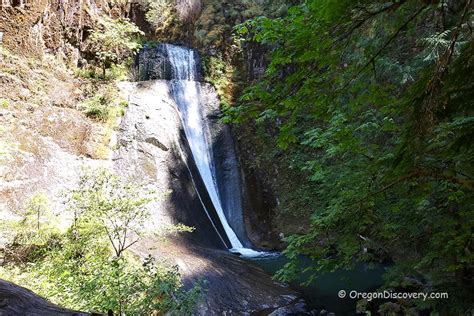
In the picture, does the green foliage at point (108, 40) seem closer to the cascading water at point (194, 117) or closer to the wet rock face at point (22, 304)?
the cascading water at point (194, 117)

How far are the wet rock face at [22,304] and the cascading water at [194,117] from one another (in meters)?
12.9

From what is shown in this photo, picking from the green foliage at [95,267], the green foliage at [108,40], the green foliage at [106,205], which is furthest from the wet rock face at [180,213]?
the green foliage at [108,40]

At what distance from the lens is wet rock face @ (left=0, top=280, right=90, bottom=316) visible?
1.45 metres

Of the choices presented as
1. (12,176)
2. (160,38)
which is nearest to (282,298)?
(12,176)

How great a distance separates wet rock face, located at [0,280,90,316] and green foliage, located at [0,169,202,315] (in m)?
2.33

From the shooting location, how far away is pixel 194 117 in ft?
58.3

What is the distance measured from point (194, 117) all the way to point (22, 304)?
16.6m

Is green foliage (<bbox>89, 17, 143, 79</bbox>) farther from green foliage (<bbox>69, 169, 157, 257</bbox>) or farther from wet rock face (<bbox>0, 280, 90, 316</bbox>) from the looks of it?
wet rock face (<bbox>0, 280, 90, 316</bbox>)

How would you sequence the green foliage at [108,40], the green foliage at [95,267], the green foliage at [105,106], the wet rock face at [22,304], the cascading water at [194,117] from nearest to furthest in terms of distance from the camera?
the wet rock face at [22,304], the green foliage at [95,267], the green foliage at [105,106], the green foliage at [108,40], the cascading water at [194,117]

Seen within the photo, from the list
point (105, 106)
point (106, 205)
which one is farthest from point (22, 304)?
point (105, 106)

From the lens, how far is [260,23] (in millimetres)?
2449

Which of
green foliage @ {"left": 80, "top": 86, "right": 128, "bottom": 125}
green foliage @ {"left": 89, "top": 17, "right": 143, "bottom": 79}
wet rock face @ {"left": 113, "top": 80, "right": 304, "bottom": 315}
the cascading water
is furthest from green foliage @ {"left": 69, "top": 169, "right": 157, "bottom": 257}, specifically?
green foliage @ {"left": 89, "top": 17, "right": 143, "bottom": 79}

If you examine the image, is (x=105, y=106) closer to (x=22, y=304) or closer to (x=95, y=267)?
(x=95, y=267)

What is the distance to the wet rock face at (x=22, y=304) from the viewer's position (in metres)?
1.45
